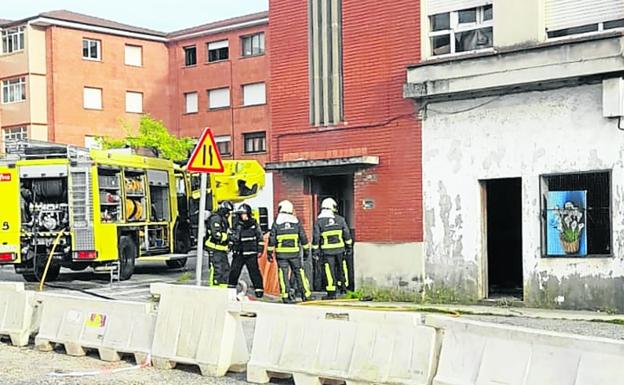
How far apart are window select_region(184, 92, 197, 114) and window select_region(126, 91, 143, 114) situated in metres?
2.48

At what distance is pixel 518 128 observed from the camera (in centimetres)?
1512

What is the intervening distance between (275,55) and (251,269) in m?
4.29

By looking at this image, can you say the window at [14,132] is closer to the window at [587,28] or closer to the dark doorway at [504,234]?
the dark doorway at [504,234]

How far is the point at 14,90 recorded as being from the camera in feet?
165

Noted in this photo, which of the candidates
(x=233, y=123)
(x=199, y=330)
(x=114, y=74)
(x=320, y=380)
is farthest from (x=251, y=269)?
(x=114, y=74)

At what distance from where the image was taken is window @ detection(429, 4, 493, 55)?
15703 millimetres

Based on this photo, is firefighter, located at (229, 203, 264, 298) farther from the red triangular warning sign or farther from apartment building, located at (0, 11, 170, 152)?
apartment building, located at (0, 11, 170, 152)

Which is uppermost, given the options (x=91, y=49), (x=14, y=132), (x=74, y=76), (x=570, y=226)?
(x=91, y=49)

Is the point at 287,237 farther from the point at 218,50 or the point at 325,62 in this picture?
the point at 218,50

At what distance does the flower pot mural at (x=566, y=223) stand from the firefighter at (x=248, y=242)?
5237 mm

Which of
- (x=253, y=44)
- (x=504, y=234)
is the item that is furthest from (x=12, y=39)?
(x=504, y=234)

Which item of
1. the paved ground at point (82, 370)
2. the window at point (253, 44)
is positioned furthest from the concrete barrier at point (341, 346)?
the window at point (253, 44)

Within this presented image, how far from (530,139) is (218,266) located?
595 centimetres

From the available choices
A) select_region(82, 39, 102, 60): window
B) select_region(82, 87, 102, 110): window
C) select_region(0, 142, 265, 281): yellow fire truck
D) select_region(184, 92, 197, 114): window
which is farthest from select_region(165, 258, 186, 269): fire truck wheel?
select_region(82, 39, 102, 60): window
